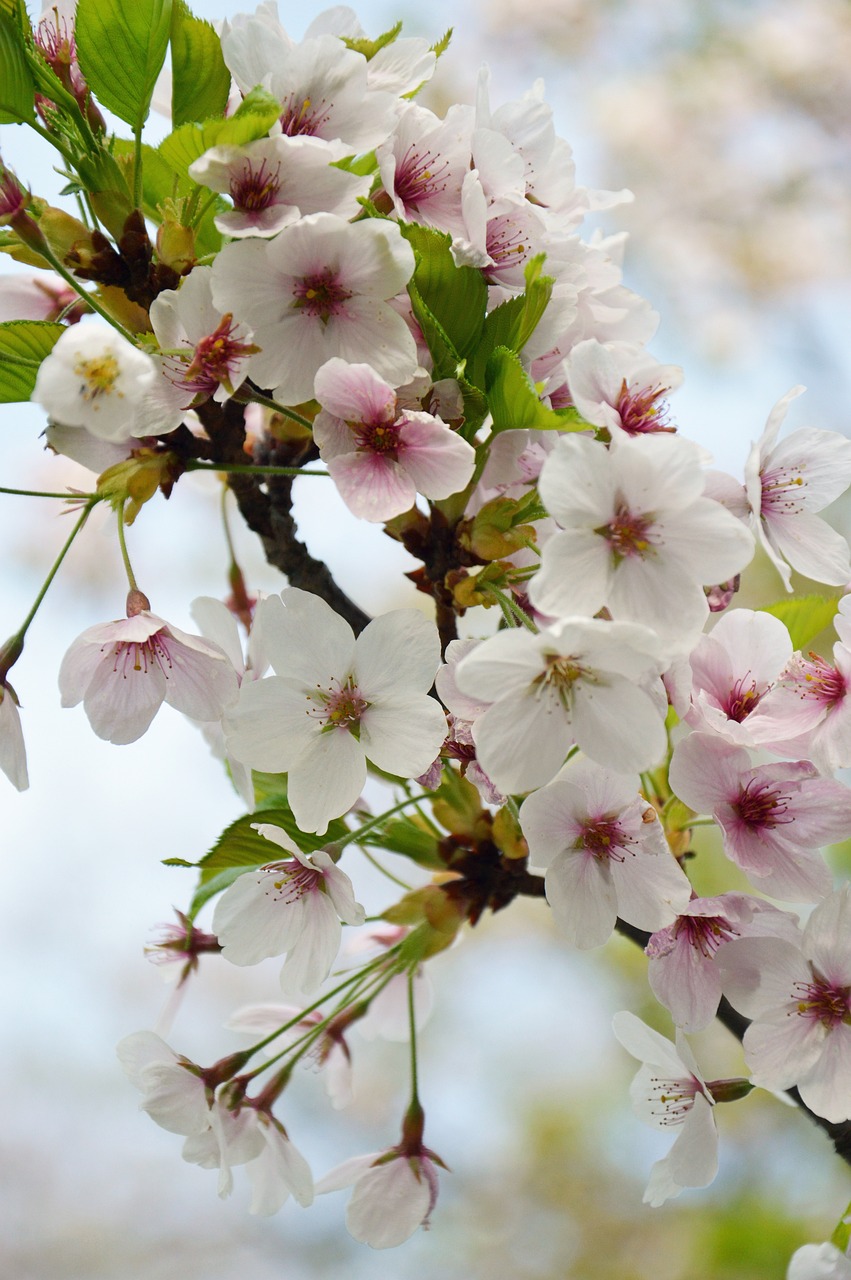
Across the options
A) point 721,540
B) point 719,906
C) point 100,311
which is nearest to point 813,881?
point 719,906

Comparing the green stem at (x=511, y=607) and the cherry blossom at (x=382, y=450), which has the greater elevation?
the cherry blossom at (x=382, y=450)

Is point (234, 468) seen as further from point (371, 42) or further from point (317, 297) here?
point (371, 42)

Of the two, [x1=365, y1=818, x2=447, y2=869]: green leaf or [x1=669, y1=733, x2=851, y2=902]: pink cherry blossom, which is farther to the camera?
[x1=365, y1=818, x2=447, y2=869]: green leaf

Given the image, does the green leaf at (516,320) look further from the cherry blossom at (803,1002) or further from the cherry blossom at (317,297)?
the cherry blossom at (803,1002)

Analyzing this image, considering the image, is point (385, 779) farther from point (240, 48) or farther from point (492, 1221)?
point (492, 1221)

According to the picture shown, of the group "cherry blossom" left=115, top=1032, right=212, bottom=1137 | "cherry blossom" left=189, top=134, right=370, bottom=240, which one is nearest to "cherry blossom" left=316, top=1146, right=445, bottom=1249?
"cherry blossom" left=115, top=1032, right=212, bottom=1137

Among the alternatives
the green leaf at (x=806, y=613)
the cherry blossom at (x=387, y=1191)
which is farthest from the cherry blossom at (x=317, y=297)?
the cherry blossom at (x=387, y=1191)

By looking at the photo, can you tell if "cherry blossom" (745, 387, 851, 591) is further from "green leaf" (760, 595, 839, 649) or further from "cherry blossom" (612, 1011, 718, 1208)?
"cherry blossom" (612, 1011, 718, 1208)

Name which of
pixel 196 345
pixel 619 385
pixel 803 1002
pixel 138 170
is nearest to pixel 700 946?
pixel 803 1002
